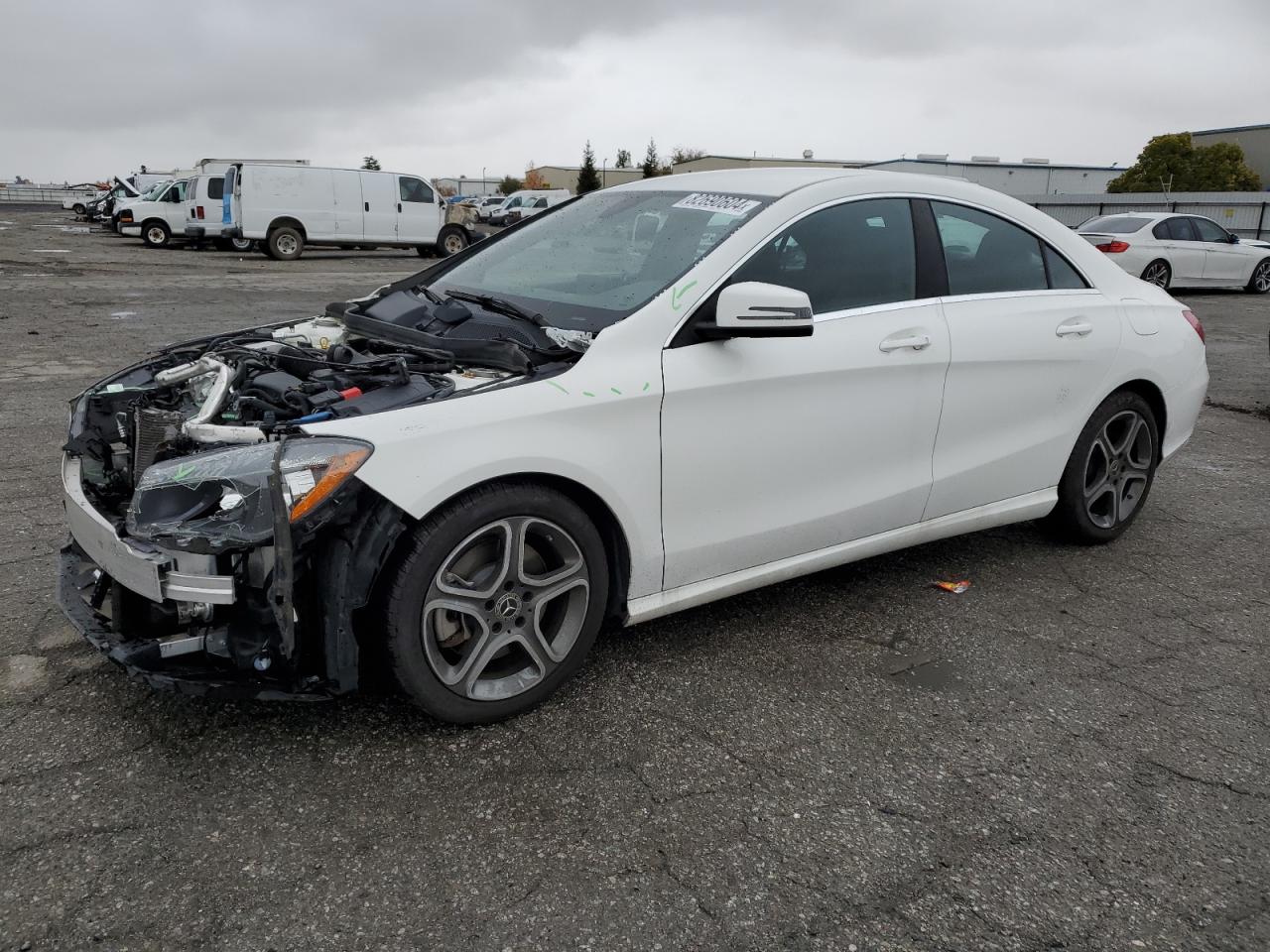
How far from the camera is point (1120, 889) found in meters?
2.38

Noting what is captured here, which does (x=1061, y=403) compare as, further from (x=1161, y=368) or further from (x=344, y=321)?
(x=344, y=321)

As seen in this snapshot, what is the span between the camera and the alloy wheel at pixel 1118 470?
4574 mm

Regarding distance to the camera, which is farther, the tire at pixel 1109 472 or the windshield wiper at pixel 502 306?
the tire at pixel 1109 472

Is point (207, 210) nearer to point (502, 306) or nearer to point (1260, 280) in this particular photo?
point (1260, 280)

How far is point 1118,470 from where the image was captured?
4.66 meters

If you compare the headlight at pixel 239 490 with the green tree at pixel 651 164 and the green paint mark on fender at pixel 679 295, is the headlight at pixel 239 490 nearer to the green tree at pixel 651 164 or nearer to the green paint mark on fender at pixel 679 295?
the green paint mark on fender at pixel 679 295

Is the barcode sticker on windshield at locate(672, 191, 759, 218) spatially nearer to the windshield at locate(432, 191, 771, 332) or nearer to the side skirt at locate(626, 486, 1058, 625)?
the windshield at locate(432, 191, 771, 332)

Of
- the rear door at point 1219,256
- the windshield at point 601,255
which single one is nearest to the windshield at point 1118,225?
the rear door at point 1219,256

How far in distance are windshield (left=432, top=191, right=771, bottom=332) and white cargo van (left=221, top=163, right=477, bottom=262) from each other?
1883 centimetres

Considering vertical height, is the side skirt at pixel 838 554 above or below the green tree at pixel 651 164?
below

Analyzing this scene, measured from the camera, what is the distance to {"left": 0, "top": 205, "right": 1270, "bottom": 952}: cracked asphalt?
2.23 m

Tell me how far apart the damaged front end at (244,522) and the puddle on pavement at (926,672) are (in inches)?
62.7

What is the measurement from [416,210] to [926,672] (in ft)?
74.7

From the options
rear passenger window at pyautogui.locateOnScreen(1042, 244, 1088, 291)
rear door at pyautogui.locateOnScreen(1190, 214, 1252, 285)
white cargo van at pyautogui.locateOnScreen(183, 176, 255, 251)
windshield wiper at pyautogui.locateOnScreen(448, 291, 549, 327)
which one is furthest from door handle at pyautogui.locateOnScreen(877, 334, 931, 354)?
white cargo van at pyautogui.locateOnScreen(183, 176, 255, 251)
